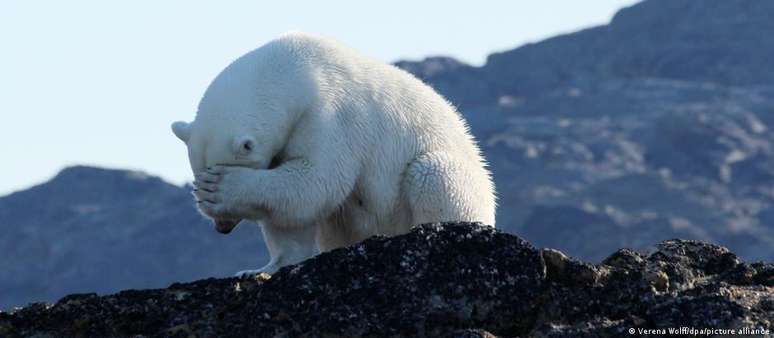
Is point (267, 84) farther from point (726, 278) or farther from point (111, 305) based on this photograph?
point (726, 278)

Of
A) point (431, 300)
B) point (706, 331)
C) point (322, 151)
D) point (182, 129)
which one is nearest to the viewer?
point (706, 331)

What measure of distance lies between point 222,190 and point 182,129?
783mm

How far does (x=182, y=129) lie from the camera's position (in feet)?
45.7

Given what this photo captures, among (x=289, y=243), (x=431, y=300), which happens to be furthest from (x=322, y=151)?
(x=431, y=300)

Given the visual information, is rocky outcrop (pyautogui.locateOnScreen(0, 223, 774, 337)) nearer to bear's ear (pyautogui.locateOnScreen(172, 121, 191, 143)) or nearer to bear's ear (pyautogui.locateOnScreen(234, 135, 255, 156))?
bear's ear (pyautogui.locateOnScreen(234, 135, 255, 156))

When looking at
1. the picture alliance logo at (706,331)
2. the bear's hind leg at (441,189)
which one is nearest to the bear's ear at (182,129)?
the bear's hind leg at (441,189)

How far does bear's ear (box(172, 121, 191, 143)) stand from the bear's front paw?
54 cm

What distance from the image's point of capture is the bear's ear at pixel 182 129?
548 inches

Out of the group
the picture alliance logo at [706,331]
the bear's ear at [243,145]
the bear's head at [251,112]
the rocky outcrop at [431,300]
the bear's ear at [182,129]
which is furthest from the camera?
the bear's ear at [182,129]

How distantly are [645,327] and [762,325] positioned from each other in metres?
0.65

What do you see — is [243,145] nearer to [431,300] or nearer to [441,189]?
[441,189]

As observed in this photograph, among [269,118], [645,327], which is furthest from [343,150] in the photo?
Answer: [645,327]

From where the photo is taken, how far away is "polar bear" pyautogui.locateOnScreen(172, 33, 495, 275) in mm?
13539

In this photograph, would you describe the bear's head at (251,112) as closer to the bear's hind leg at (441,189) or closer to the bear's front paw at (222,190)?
the bear's front paw at (222,190)
